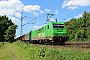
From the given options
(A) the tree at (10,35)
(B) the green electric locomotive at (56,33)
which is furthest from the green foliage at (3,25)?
(B) the green electric locomotive at (56,33)

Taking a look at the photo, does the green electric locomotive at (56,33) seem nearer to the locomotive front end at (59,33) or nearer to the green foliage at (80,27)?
the locomotive front end at (59,33)

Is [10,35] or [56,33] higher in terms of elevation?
[10,35]

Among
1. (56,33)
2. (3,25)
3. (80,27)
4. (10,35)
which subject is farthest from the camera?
(3,25)

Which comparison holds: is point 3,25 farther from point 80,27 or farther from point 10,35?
point 80,27

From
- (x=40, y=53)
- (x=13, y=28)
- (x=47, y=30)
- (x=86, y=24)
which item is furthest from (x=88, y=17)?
(x=40, y=53)

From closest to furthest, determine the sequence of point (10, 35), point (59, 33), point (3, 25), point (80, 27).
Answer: point (59, 33), point (10, 35), point (80, 27), point (3, 25)

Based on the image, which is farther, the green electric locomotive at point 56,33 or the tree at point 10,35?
the tree at point 10,35

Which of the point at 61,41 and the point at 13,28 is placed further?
the point at 13,28

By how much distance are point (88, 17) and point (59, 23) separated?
196ft

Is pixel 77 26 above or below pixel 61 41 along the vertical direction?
above

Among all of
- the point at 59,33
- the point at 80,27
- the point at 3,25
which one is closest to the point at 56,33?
the point at 59,33

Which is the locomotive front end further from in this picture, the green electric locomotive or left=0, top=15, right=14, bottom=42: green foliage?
left=0, top=15, right=14, bottom=42: green foliage

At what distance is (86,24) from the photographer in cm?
8712

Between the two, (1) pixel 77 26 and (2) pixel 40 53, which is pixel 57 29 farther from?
(1) pixel 77 26
